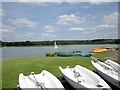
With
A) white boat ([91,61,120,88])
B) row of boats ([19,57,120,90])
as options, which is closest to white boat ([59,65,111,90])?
row of boats ([19,57,120,90])

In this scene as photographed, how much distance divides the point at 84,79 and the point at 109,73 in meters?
1.10

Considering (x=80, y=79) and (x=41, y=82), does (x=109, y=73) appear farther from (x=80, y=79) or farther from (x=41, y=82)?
(x=41, y=82)

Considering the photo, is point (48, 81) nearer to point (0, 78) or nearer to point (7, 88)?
point (7, 88)

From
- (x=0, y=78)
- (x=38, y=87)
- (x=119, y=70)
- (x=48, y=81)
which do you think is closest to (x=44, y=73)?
(x=48, y=81)

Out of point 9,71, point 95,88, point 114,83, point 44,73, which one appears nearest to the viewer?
point 95,88

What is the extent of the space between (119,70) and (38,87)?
3.81m

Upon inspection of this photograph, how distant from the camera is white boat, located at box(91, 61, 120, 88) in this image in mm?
6792

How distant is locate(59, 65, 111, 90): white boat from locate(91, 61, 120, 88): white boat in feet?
1.61

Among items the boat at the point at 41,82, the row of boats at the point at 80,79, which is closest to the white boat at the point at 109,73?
the row of boats at the point at 80,79

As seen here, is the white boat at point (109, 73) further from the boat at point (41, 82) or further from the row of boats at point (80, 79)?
the boat at point (41, 82)

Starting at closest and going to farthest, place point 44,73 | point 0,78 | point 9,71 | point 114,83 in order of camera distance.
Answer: point 114,83 < point 44,73 < point 0,78 < point 9,71

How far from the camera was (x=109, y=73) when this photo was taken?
25.1 ft

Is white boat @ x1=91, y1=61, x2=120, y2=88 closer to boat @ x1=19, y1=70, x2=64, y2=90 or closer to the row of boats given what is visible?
the row of boats

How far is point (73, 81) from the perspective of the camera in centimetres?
669
